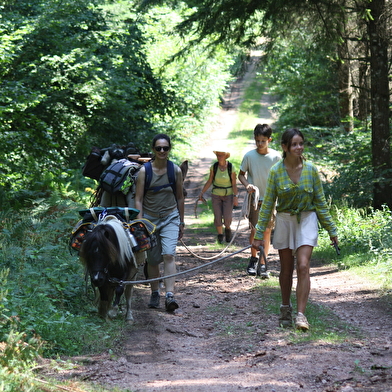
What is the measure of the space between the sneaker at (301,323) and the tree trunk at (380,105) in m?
6.51

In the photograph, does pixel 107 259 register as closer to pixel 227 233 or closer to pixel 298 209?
pixel 298 209

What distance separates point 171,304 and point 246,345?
5.40ft

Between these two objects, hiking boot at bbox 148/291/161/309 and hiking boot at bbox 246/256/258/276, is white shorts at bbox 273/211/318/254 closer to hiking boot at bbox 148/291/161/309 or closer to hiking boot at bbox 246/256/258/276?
hiking boot at bbox 148/291/161/309

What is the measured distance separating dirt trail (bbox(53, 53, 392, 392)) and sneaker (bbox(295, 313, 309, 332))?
0.15 metres

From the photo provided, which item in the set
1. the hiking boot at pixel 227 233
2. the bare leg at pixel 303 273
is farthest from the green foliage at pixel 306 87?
the bare leg at pixel 303 273

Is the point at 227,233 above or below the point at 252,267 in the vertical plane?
above

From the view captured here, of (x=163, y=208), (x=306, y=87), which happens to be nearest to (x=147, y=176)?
(x=163, y=208)

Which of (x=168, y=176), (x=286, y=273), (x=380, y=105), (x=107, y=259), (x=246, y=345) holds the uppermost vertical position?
(x=380, y=105)

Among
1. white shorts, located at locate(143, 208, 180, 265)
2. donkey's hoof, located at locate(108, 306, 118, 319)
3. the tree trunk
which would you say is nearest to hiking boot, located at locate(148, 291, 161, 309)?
white shorts, located at locate(143, 208, 180, 265)

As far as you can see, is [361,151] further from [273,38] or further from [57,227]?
[57,227]

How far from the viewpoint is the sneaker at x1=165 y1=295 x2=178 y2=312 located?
7137mm

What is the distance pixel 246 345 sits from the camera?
5734 millimetres

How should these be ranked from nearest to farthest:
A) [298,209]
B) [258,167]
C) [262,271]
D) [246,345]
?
[246,345] → [298,209] → [258,167] → [262,271]

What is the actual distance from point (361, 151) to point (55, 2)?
9.33m
